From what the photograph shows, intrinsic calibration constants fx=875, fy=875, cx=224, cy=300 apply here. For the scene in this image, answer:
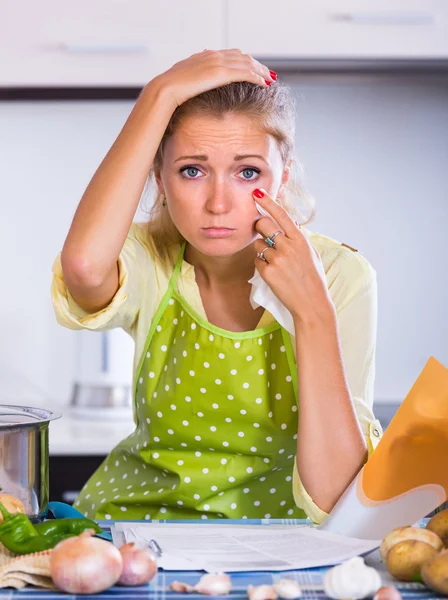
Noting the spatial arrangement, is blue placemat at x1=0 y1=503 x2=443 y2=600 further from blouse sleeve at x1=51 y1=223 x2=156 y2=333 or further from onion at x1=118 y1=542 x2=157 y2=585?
blouse sleeve at x1=51 y1=223 x2=156 y2=333

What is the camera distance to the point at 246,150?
3.94ft

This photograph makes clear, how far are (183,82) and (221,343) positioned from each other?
385mm

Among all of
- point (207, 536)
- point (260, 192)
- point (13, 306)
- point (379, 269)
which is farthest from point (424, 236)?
point (207, 536)

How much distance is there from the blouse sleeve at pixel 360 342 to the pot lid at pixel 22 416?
1.45ft

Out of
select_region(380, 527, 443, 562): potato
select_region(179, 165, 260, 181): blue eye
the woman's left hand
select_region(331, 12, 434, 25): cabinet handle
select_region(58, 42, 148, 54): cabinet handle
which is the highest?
select_region(331, 12, 434, 25): cabinet handle

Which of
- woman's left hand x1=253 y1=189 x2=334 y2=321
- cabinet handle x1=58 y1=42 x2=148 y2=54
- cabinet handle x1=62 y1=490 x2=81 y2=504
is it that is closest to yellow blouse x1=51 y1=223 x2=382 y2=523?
woman's left hand x1=253 y1=189 x2=334 y2=321

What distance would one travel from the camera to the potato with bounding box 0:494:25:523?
0.86 metres

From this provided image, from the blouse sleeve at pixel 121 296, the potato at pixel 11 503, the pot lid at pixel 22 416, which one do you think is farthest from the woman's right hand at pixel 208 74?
the potato at pixel 11 503

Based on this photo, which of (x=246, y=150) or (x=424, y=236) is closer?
(x=246, y=150)

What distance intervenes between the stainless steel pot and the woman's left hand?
0.37 metres

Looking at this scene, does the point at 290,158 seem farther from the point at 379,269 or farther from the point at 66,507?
the point at 379,269

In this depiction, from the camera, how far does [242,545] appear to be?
2.93 ft

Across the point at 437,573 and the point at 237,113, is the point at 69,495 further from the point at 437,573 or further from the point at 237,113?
the point at 437,573

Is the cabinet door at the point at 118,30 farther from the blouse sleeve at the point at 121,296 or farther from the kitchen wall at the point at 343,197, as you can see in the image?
the blouse sleeve at the point at 121,296
